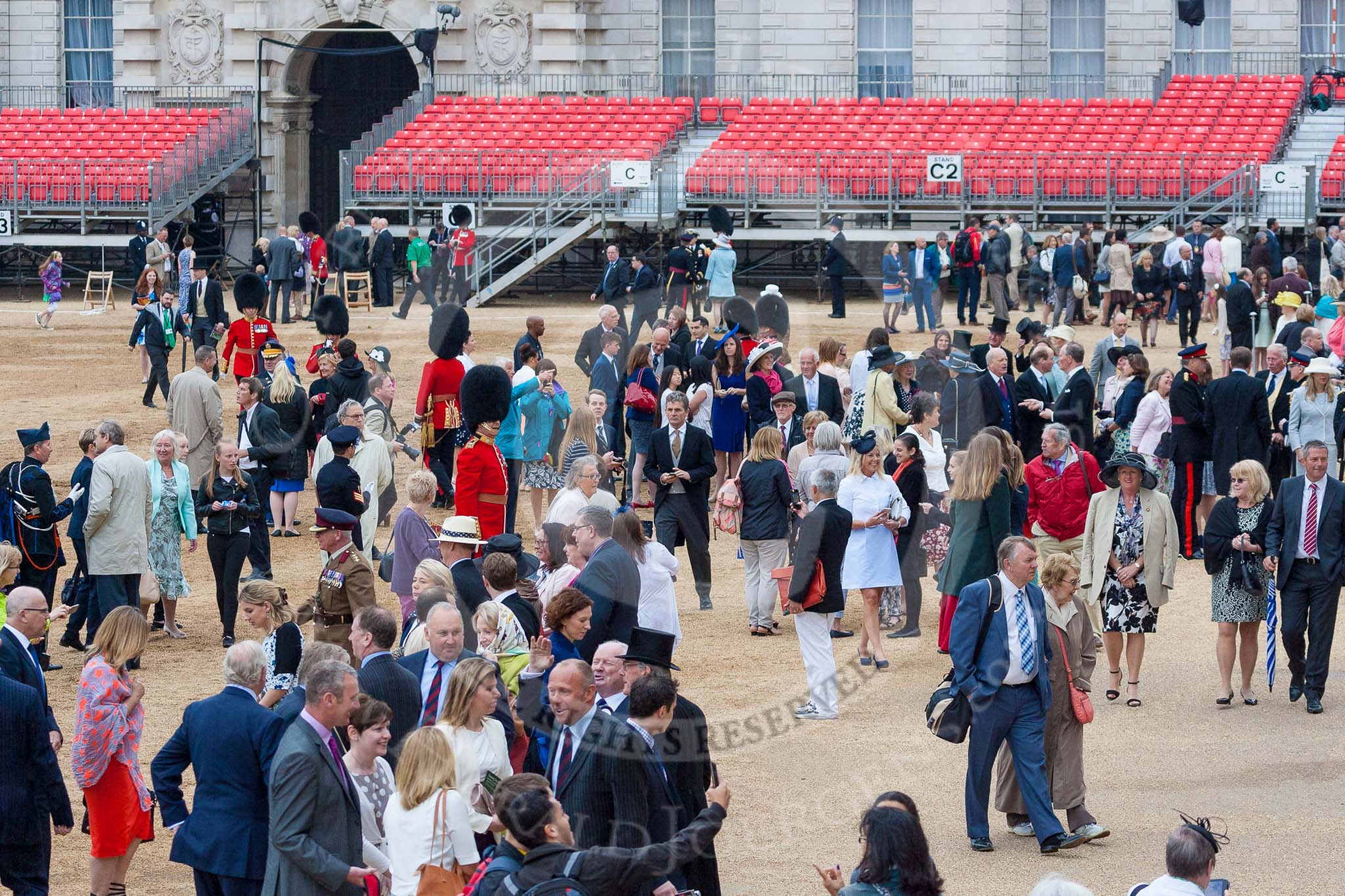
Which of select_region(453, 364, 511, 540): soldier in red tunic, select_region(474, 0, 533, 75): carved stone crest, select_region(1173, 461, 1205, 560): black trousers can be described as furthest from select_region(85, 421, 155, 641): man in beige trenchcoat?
select_region(474, 0, 533, 75): carved stone crest

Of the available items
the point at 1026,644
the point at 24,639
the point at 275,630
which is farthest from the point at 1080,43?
the point at 24,639

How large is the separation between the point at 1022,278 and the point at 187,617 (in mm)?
18627

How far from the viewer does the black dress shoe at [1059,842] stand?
8586mm

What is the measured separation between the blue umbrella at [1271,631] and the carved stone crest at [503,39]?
25.3 meters

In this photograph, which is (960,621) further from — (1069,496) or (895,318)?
(895,318)

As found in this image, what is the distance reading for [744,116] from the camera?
32875 mm

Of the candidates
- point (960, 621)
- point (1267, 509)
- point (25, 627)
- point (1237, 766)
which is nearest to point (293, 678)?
point (25, 627)

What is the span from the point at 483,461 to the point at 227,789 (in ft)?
17.2

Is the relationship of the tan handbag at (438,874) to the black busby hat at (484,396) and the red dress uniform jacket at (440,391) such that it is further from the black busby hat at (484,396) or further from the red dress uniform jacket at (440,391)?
the red dress uniform jacket at (440,391)

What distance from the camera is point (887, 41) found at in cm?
3488

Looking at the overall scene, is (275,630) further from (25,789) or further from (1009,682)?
(1009,682)

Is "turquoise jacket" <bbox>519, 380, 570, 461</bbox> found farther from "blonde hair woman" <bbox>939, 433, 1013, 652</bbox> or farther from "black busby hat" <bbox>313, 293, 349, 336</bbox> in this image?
"blonde hair woman" <bbox>939, 433, 1013, 652</bbox>

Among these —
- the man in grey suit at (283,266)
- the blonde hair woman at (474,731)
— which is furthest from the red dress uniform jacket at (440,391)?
the man in grey suit at (283,266)

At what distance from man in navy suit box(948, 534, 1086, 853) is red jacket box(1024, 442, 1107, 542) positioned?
10.9ft
